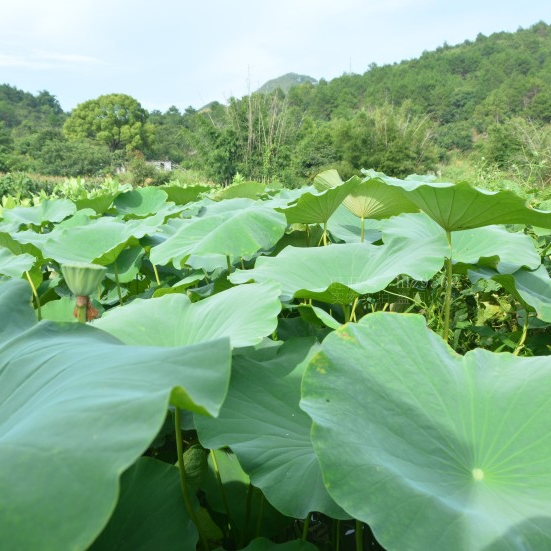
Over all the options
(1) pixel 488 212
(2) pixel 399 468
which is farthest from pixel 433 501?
(1) pixel 488 212

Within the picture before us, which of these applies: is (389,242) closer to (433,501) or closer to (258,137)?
(433,501)

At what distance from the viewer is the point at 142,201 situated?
2.36m

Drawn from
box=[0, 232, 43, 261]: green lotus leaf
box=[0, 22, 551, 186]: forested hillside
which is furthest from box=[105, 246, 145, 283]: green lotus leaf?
box=[0, 22, 551, 186]: forested hillside

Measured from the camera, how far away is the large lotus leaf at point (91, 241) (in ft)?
4.24

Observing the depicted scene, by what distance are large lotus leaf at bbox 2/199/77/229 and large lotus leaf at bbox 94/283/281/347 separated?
52.4 inches

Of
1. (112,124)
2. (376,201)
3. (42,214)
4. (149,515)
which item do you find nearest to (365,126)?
(42,214)

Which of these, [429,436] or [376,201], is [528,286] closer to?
[376,201]

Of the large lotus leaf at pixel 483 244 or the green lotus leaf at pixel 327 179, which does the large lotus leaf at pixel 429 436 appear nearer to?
the large lotus leaf at pixel 483 244

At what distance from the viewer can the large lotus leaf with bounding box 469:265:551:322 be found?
1.00m

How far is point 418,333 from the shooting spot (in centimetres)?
66

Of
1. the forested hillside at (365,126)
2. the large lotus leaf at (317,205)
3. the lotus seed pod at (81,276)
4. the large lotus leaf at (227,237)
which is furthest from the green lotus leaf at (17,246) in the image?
the forested hillside at (365,126)

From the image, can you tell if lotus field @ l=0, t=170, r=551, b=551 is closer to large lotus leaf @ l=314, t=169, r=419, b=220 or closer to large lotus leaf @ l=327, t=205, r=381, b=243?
large lotus leaf @ l=314, t=169, r=419, b=220

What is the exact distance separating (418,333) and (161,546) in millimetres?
398

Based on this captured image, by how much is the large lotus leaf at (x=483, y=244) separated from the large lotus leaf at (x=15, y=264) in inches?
31.2
